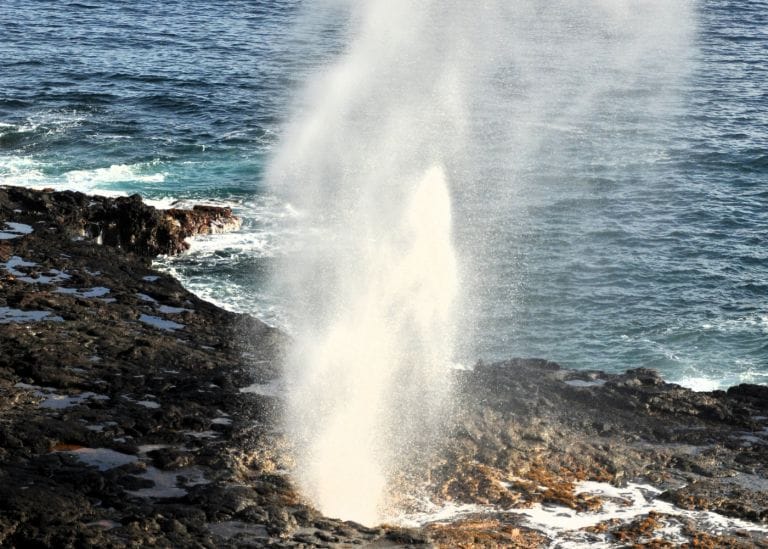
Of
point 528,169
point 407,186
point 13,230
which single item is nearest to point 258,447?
point 13,230

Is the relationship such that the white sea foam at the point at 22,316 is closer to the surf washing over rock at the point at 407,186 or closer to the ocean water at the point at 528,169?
the surf washing over rock at the point at 407,186

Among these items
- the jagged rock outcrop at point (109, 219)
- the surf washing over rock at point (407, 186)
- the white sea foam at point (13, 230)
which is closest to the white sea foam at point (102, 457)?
the surf washing over rock at point (407, 186)

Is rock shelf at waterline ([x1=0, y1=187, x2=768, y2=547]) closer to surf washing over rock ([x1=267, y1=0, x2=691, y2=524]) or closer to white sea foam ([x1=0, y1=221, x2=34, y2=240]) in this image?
surf washing over rock ([x1=267, y1=0, x2=691, y2=524])

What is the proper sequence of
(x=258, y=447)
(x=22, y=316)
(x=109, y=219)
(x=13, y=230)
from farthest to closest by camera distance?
(x=109, y=219) → (x=13, y=230) → (x=22, y=316) → (x=258, y=447)

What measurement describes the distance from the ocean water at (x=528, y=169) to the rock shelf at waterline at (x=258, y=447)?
293 inches

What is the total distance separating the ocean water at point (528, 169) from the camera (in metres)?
41.5

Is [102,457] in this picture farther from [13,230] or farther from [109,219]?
[109,219]

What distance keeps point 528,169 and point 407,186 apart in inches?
288

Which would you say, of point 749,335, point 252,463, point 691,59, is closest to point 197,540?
point 252,463

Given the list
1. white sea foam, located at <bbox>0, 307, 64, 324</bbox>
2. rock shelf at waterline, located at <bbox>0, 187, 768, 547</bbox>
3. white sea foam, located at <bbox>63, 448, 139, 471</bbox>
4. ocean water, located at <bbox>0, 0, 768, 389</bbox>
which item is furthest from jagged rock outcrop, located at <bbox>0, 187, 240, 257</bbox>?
white sea foam, located at <bbox>63, 448, 139, 471</bbox>

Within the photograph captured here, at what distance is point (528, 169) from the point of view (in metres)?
56.4

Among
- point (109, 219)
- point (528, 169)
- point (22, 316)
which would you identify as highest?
point (109, 219)

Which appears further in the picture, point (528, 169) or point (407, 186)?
point (528, 169)

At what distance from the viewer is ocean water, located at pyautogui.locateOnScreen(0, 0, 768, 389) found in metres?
41.5
